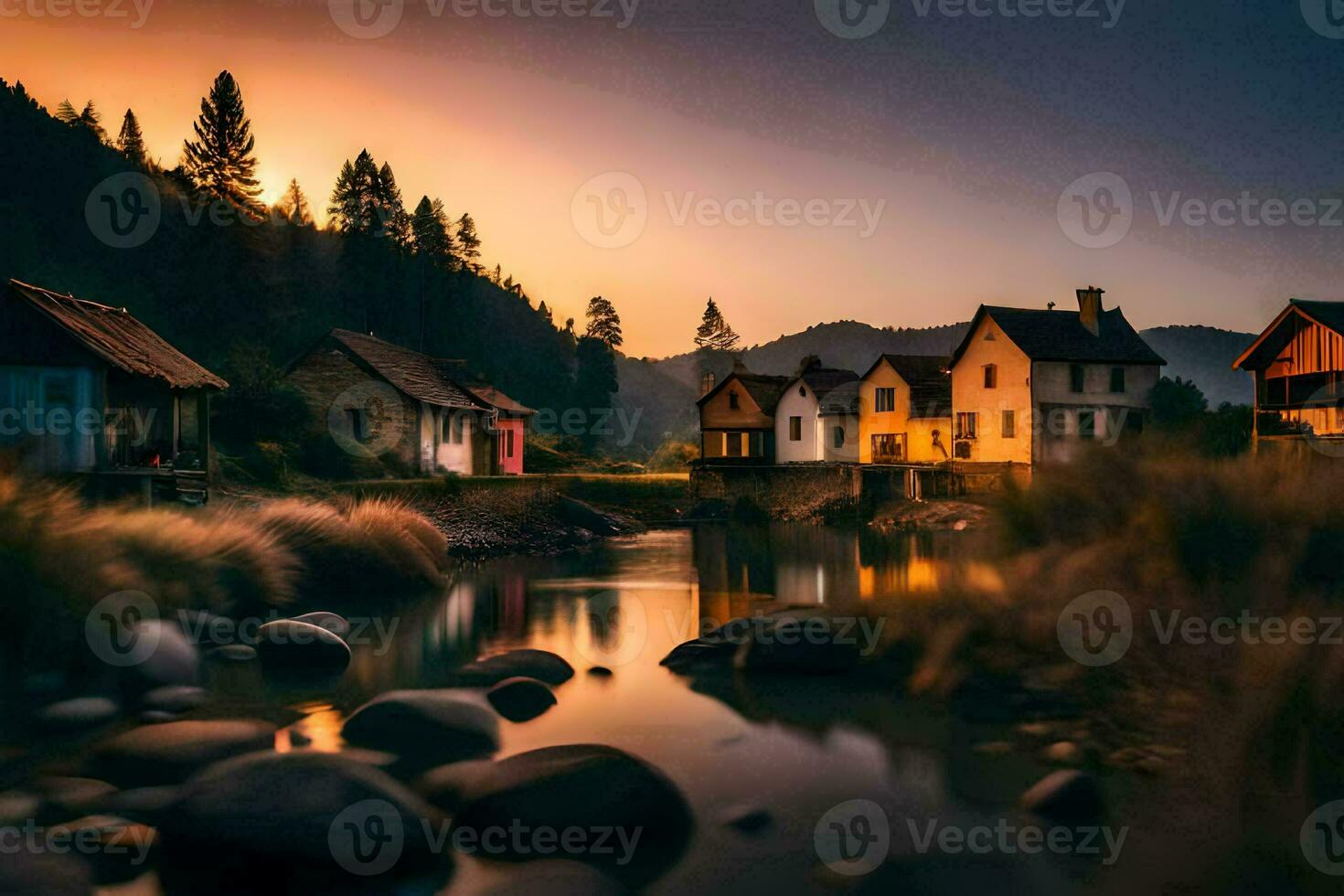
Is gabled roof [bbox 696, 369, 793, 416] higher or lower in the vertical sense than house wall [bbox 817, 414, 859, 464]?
higher

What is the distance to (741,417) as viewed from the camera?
2453 inches

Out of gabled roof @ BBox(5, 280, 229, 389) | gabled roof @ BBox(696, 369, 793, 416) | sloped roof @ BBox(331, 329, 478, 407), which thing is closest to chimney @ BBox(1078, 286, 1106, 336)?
gabled roof @ BBox(696, 369, 793, 416)

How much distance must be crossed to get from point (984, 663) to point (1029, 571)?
1.61 meters

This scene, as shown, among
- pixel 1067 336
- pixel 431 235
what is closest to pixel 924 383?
pixel 1067 336

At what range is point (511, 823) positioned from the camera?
8148mm

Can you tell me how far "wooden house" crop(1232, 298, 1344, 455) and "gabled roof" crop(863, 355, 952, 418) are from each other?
16.3m

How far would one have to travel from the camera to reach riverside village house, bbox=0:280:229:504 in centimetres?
2203

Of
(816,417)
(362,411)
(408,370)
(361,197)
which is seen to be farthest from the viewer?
(361,197)

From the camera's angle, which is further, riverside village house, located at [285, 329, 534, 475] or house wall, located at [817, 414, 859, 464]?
house wall, located at [817, 414, 859, 464]

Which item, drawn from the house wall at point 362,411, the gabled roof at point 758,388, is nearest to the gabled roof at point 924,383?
the gabled roof at point 758,388

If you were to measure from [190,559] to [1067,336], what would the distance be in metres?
40.5

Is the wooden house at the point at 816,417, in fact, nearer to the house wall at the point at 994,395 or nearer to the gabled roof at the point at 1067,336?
the house wall at the point at 994,395

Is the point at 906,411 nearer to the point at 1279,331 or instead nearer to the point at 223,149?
the point at 1279,331

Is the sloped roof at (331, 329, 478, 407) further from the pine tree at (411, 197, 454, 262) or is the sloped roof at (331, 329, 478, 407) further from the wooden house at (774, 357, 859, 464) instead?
the pine tree at (411, 197, 454, 262)
